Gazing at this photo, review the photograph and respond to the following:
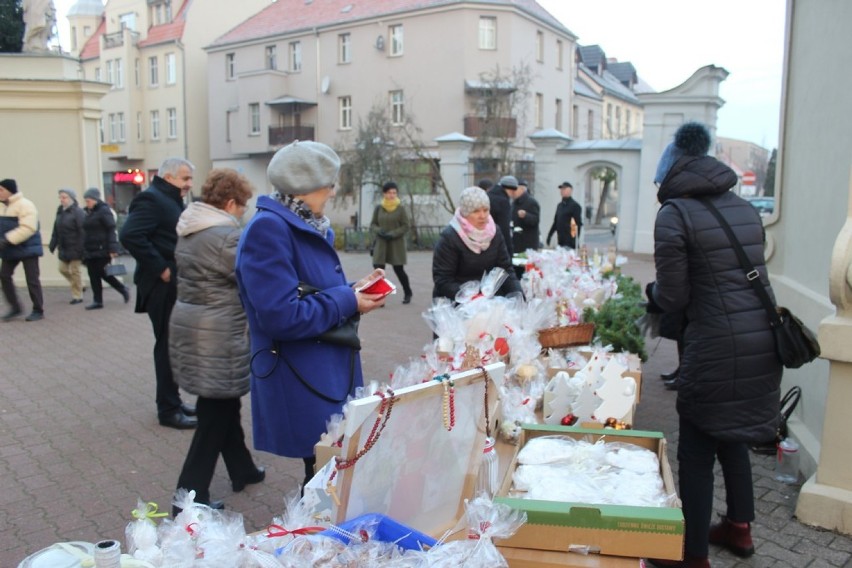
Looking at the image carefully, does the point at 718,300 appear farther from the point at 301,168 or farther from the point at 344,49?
the point at 344,49

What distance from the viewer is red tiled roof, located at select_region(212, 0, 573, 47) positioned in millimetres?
34969

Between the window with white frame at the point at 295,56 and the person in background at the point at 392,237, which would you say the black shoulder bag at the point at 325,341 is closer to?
the person in background at the point at 392,237

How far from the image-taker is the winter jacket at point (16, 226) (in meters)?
9.41

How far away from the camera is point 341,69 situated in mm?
37719

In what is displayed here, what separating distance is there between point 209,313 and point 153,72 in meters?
46.7

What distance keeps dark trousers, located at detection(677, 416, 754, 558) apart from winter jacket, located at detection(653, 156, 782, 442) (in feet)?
0.49

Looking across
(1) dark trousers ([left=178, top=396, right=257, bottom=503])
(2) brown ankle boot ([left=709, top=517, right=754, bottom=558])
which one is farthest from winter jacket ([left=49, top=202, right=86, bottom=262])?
(2) brown ankle boot ([left=709, top=517, right=754, bottom=558])

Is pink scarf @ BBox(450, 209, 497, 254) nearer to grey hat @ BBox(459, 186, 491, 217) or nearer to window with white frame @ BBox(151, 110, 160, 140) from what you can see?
grey hat @ BBox(459, 186, 491, 217)

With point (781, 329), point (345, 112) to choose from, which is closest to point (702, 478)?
point (781, 329)

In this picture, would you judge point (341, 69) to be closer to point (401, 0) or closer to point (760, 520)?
point (401, 0)

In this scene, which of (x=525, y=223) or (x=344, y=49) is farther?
(x=344, y=49)

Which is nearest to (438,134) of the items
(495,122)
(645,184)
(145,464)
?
(495,122)

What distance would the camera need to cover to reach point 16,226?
9.46 metres

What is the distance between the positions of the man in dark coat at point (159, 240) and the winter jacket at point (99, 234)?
239 inches
